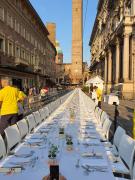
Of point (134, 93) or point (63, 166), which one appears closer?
point (63, 166)

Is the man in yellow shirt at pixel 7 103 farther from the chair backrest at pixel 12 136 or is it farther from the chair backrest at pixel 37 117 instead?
the chair backrest at pixel 12 136

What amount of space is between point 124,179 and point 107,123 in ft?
14.1

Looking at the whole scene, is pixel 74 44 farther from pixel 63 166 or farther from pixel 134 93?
pixel 63 166

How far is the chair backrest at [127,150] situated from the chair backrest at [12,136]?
2136 millimetres

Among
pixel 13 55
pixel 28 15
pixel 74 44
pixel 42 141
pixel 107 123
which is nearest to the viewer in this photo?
pixel 42 141

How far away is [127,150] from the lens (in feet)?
18.8

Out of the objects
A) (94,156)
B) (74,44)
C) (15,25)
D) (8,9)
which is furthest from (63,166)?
(74,44)

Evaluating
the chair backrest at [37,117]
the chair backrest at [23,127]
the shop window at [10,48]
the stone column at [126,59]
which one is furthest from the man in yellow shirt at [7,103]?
the stone column at [126,59]

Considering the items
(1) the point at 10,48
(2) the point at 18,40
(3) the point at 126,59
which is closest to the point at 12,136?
(1) the point at 10,48

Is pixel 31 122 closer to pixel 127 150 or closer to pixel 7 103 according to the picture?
pixel 7 103

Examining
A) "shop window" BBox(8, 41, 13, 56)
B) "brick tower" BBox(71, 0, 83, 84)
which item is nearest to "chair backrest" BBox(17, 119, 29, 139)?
"shop window" BBox(8, 41, 13, 56)

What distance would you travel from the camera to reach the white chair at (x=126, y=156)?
192 inches

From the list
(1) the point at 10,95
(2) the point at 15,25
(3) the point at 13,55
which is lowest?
(1) the point at 10,95

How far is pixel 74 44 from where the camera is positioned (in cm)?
12900
